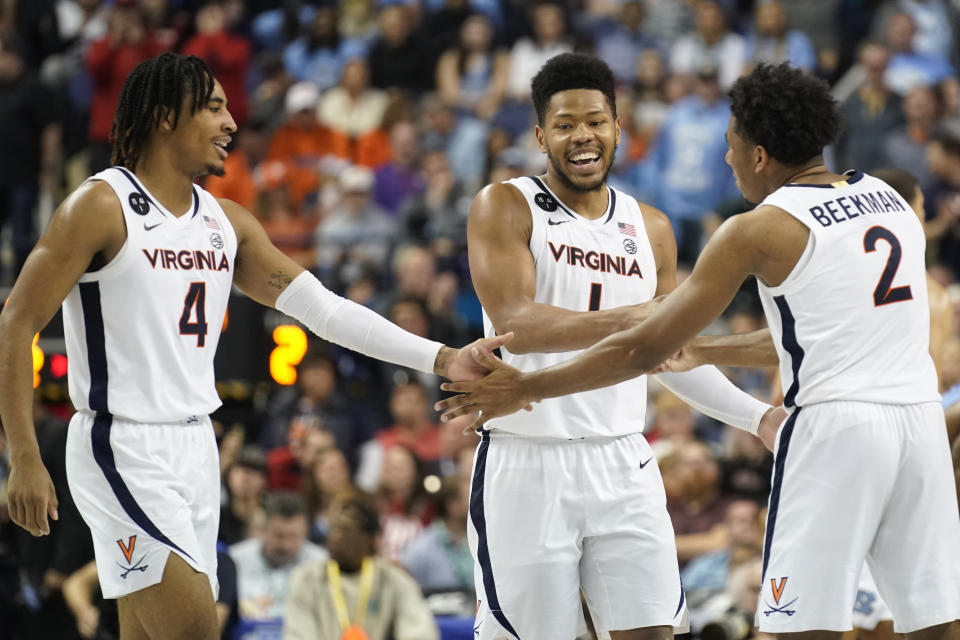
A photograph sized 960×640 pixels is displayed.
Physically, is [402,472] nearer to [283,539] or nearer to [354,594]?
[283,539]

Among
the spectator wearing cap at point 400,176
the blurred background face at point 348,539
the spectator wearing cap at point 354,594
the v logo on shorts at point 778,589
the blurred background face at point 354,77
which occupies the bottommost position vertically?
the spectator wearing cap at point 354,594

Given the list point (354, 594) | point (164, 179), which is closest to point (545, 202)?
point (164, 179)

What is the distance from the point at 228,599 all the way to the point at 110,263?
13.3ft

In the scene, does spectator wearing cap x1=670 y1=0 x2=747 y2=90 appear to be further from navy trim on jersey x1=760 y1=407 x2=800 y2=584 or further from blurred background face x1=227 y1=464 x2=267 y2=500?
navy trim on jersey x1=760 y1=407 x2=800 y2=584

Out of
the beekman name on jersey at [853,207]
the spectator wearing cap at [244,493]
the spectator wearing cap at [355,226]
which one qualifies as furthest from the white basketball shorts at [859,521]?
the spectator wearing cap at [355,226]

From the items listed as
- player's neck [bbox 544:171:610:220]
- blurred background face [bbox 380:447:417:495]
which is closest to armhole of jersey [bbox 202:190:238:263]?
player's neck [bbox 544:171:610:220]

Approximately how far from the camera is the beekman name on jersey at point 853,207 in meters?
4.97

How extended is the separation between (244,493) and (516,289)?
584 centimetres

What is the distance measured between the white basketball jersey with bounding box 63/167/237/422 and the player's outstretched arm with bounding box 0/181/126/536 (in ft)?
0.42

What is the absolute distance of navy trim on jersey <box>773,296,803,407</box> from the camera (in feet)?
16.6

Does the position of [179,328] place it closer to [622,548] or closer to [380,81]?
[622,548]

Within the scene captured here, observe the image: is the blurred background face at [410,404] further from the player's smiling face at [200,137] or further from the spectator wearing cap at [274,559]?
the player's smiling face at [200,137]

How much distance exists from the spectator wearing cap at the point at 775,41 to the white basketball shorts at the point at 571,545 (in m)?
9.14

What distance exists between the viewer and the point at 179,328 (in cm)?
545
